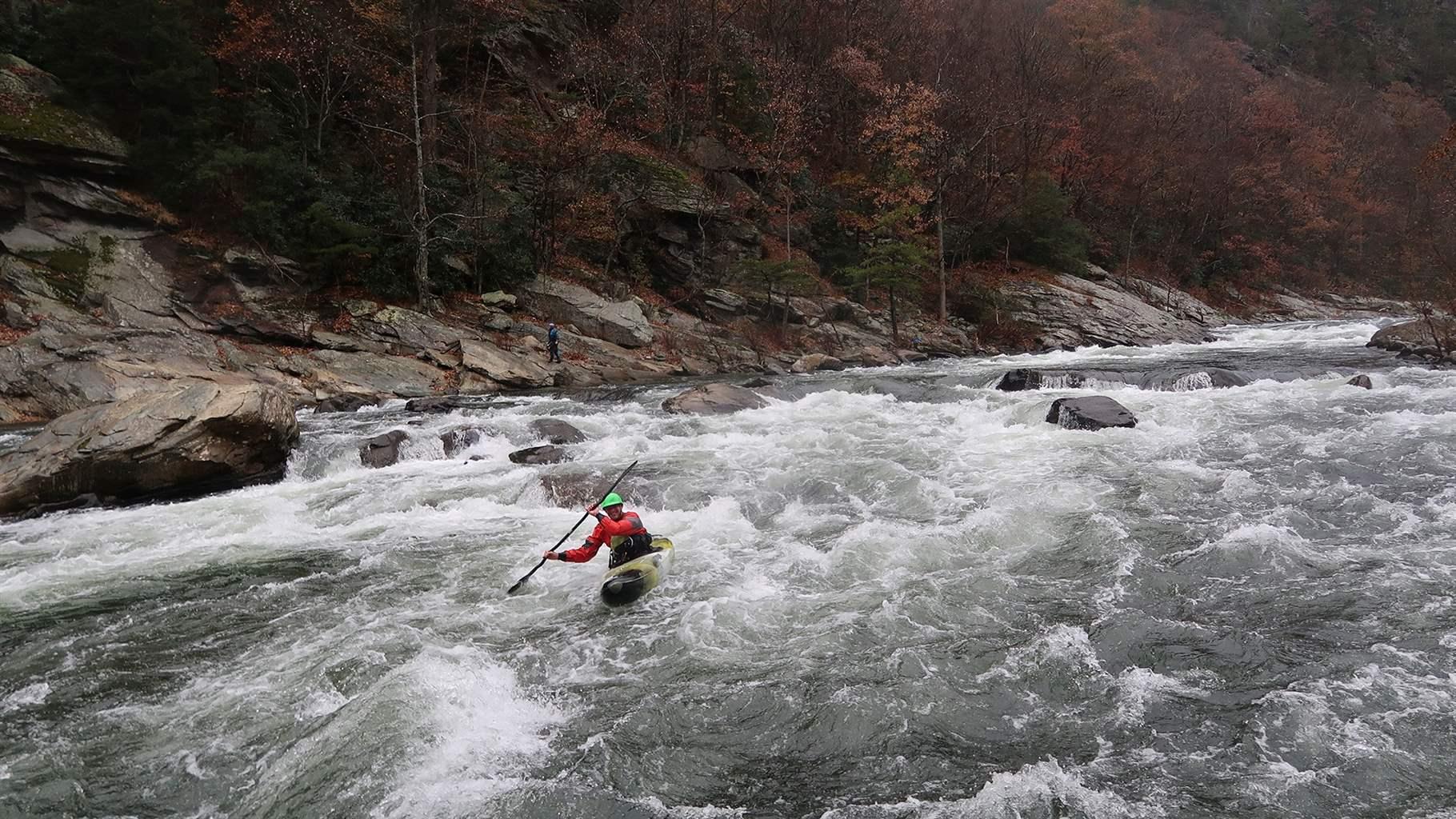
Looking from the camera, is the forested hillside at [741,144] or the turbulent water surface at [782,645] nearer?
the turbulent water surface at [782,645]

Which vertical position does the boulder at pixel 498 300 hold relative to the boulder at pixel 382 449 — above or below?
above

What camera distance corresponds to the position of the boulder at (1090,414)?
12.2m

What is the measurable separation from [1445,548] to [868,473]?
20.0 ft

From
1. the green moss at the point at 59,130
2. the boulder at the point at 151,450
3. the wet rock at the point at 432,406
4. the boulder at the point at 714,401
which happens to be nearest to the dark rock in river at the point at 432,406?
the wet rock at the point at 432,406

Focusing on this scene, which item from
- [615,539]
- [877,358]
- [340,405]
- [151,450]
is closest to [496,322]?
[340,405]

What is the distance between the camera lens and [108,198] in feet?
61.9

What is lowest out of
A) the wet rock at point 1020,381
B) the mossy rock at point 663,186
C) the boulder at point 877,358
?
the boulder at point 877,358

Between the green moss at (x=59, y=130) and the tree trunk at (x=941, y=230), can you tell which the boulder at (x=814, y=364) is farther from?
the green moss at (x=59, y=130)

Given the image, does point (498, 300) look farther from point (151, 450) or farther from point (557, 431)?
point (151, 450)

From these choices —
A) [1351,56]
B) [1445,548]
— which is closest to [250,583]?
[1445,548]

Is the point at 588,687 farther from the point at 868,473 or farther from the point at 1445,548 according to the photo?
the point at 1445,548

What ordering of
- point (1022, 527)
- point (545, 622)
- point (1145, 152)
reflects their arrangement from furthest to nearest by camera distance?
point (1145, 152)
point (1022, 527)
point (545, 622)

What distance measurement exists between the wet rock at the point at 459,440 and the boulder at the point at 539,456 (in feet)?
3.39

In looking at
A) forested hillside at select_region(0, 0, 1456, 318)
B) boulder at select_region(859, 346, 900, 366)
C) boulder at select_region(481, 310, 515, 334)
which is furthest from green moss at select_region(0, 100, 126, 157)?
boulder at select_region(859, 346, 900, 366)
